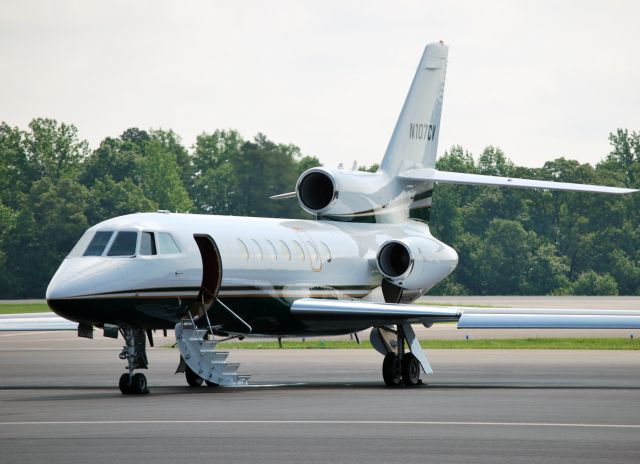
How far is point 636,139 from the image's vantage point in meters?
128

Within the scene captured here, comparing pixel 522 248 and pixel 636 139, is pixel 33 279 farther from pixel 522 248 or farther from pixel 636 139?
pixel 636 139

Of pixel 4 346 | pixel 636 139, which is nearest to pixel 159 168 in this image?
pixel 636 139

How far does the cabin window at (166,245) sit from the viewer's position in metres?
24.0

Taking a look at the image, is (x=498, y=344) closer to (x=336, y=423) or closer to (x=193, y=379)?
(x=193, y=379)

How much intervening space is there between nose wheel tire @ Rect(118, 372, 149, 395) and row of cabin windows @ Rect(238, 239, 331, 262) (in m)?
3.72

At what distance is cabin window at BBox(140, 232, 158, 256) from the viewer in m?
23.8

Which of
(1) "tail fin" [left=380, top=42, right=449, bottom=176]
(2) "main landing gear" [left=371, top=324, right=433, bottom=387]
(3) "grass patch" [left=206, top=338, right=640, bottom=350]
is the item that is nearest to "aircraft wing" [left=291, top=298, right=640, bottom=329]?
(2) "main landing gear" [left=371, top=324, right=433, bottom=387]

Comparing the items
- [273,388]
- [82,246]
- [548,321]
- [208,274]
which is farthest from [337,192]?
[82,246]

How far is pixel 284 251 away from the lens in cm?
2738

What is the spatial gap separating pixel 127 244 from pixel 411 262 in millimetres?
7520

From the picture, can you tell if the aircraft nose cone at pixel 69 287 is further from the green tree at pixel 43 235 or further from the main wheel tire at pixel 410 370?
the green tree at pixel 43 235

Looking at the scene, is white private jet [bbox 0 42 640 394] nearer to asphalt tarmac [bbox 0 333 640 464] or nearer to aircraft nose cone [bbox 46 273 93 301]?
aircraft nose cone [bbox 46 273 93 301]

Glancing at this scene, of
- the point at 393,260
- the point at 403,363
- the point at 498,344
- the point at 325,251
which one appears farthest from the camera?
the point at 498,344

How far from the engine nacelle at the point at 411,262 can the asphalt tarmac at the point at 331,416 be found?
214 centimetres
